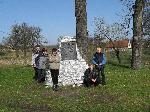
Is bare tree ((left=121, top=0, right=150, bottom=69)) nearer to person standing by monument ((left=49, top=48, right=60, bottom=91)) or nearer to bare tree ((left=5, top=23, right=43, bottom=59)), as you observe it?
person standing by monument ((left=49, top=48, right=60, bottom=91))

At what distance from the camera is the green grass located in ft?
52.1

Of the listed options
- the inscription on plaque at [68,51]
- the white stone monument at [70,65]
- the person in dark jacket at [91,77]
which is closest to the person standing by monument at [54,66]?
the person in dark jacket at [91,77]

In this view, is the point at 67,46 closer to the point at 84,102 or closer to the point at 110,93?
the point at 110,93

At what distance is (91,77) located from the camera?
71.4 feet

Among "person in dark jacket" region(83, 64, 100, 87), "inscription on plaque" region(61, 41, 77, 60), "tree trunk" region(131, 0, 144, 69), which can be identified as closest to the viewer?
"person in dark jacket" region(83, 64, 100, 87)

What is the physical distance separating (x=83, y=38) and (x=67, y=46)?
11.3 feet

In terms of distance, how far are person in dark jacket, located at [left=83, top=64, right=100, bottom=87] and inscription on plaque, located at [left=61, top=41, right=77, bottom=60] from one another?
1975 millimetres

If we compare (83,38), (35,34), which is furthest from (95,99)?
(35,34)

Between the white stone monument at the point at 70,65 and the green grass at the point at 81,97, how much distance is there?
0.79 meters

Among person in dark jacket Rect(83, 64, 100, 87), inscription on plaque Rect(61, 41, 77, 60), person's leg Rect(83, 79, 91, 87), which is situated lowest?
person's leg Rect(83, 79, 91, 87)

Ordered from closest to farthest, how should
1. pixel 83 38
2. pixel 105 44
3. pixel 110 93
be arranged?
pixel 110 93 → pixel 83 38 → pixel 105 44

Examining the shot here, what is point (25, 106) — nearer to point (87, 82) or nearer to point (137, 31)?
point (87, 82)

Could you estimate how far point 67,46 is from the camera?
79.8 ft

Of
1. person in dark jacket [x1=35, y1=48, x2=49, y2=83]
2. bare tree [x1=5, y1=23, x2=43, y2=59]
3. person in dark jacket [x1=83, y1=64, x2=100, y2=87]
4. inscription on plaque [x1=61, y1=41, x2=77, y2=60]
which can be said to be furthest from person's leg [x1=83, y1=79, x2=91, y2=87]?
bare tree [x1=5, y1=23, x2=43, y2=59]
